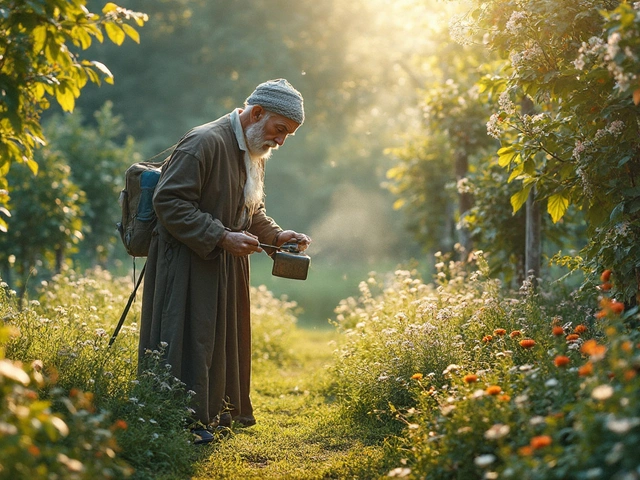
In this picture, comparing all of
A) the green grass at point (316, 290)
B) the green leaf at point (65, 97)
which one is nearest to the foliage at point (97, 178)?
the green grass at point (316, 290)

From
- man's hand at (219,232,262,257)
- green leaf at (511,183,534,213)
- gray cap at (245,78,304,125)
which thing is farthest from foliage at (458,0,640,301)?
man's hand at (219,232,262,257)

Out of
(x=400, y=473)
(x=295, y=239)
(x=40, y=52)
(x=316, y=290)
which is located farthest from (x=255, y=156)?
(x=316, y=290)

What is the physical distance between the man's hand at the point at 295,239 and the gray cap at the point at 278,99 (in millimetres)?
804

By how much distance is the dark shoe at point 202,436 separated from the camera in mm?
4371

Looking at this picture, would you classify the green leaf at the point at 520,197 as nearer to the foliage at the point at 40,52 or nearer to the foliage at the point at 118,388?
the foliage at the point at 118,388

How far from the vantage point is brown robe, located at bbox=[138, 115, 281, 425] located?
14.5 feet

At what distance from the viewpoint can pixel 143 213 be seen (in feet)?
15.3

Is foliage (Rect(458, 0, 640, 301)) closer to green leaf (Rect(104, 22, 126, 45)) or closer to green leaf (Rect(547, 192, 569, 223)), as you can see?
green leaf (Rect(547, 192, 569, 223))

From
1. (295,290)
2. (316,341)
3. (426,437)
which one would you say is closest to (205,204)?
(426,437)

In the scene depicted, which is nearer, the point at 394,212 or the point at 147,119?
the point at 147,119

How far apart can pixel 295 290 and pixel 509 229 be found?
14.7m

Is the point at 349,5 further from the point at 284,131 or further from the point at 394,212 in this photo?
the point at 394,212

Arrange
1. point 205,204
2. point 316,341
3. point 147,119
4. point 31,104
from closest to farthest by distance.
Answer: point 31,104 < point 205,204 < point 316,341 < point 147,119

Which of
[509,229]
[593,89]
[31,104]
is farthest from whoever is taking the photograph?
[509,229]
